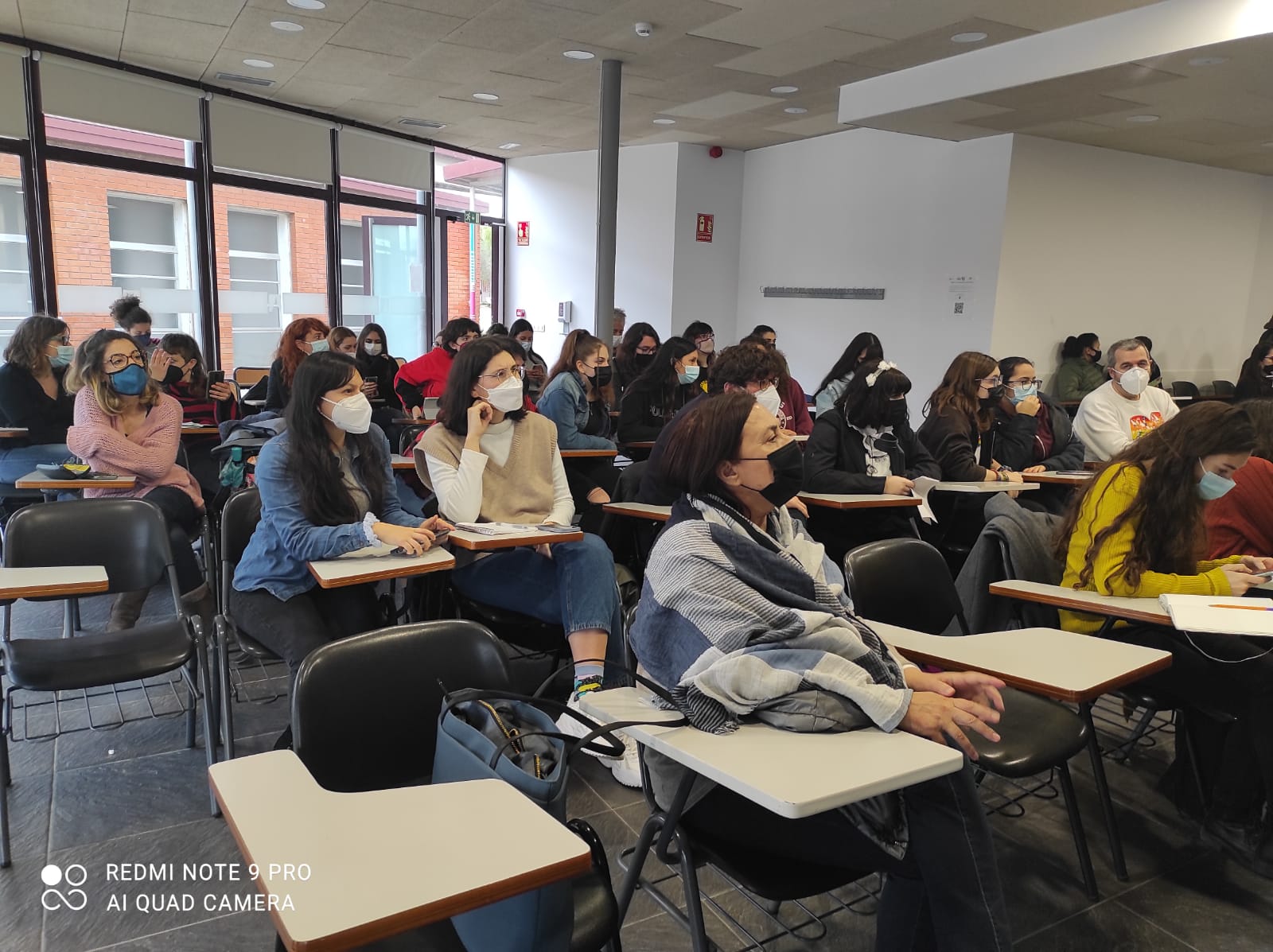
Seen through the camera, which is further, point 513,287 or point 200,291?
point 513,287

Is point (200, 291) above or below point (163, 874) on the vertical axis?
above

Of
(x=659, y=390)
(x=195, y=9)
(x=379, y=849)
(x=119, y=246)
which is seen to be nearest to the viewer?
(x=379, y=849)

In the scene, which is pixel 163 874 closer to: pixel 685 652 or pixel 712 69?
→ pixel 685 652

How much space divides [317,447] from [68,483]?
48.9 inches

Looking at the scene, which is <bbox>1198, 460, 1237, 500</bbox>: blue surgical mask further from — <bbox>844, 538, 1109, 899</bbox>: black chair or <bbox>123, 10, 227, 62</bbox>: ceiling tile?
<bbox>123, 10, 227, 62</bbox>: ceiling tile

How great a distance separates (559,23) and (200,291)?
438cm

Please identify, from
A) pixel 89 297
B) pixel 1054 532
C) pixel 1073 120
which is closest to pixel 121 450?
pixel 1054 532

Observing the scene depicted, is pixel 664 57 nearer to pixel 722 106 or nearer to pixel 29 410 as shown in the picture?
pixel 722 106

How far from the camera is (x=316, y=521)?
2709 millimetres

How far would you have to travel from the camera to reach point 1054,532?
109 inches

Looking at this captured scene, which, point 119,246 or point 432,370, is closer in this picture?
point 432,370

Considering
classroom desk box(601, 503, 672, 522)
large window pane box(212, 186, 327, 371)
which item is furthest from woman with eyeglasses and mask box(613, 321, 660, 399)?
large window pane box(212, 186, 327, 371)

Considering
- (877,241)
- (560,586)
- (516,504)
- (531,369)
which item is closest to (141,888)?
(560,586)

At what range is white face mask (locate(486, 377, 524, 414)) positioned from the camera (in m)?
3.20
